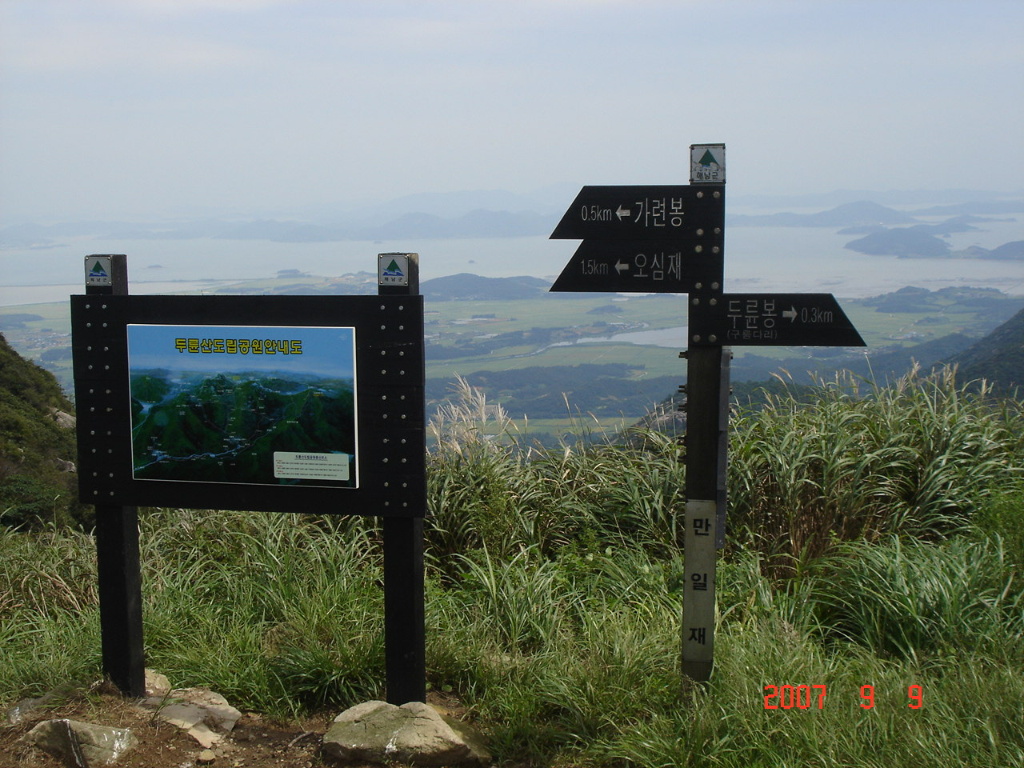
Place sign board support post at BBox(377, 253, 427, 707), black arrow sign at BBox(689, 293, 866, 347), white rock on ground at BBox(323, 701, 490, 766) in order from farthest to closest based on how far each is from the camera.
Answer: sign board support post at BBox(377, 253, 427, 707)
white rock on ground at BBox(323, 701, 490, 766)
black arrow sign at BBox(689, 293, 866, 347)

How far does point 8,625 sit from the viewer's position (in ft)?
15.7

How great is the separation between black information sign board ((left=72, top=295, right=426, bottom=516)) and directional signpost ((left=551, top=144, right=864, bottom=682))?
0.76 meters

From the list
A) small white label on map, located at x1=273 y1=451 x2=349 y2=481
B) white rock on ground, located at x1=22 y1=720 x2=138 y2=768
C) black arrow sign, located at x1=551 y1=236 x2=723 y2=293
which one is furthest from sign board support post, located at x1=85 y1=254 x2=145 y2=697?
black arrow sign, located at x1=551 y1=236 x2=723 y2=293

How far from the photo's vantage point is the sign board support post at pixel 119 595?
13.0 ft

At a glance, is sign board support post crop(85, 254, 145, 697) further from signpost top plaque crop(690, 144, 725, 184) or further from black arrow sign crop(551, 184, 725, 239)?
signpost top plaque crop(690, 144, 725, 184)

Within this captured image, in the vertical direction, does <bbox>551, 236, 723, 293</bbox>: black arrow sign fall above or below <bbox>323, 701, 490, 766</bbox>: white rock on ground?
above

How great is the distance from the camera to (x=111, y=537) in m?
4.01

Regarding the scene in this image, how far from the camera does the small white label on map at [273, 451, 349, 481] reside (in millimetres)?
3754

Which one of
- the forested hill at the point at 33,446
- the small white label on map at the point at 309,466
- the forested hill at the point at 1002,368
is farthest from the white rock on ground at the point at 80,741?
the forested hill at the point at 1002,368

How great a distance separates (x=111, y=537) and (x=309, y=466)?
99cm

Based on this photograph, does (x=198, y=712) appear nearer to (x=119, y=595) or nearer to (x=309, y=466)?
(x=119, y=595)

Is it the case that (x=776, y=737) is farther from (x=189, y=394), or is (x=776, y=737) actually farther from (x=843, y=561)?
(x=189, y=394)

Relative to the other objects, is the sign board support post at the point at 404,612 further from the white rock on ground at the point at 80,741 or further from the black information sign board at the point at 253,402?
the white rock on ground at the point at 80,741
